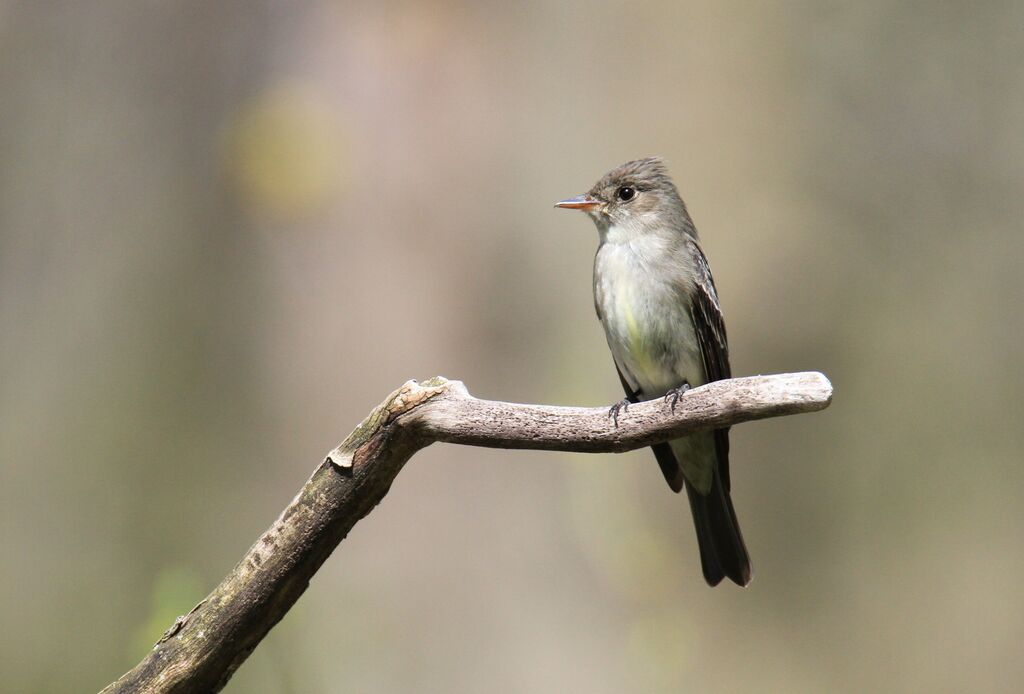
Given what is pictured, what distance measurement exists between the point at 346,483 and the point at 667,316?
182 centimetres

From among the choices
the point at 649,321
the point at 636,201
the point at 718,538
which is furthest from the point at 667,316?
the point at 718,538

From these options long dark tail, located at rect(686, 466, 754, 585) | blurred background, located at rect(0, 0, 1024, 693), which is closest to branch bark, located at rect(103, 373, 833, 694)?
long dark tail, located at rect(686, 466, 754, 585)

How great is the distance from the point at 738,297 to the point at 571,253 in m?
0.98

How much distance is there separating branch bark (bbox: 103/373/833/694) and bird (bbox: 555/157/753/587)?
4.44 feet

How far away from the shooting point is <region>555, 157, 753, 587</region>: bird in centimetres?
424

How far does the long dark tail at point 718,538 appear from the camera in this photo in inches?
171

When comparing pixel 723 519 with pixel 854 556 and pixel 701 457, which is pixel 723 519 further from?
pixel 854 556

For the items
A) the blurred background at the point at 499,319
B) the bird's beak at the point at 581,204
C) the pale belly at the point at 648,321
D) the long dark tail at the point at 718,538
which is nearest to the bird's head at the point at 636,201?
the bird's beak at the point at 581,204

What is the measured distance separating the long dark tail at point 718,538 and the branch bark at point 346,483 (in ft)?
5.53

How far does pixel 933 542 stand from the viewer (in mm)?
6375

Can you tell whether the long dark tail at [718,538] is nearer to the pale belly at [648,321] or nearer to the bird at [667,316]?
the bird at [667,316]

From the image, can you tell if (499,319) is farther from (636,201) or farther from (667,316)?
(667,316)

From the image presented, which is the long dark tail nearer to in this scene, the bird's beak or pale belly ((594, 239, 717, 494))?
pale belly ((594, 239, 717, 494))

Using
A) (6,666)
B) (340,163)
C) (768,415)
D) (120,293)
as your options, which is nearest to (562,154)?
(340,163)
